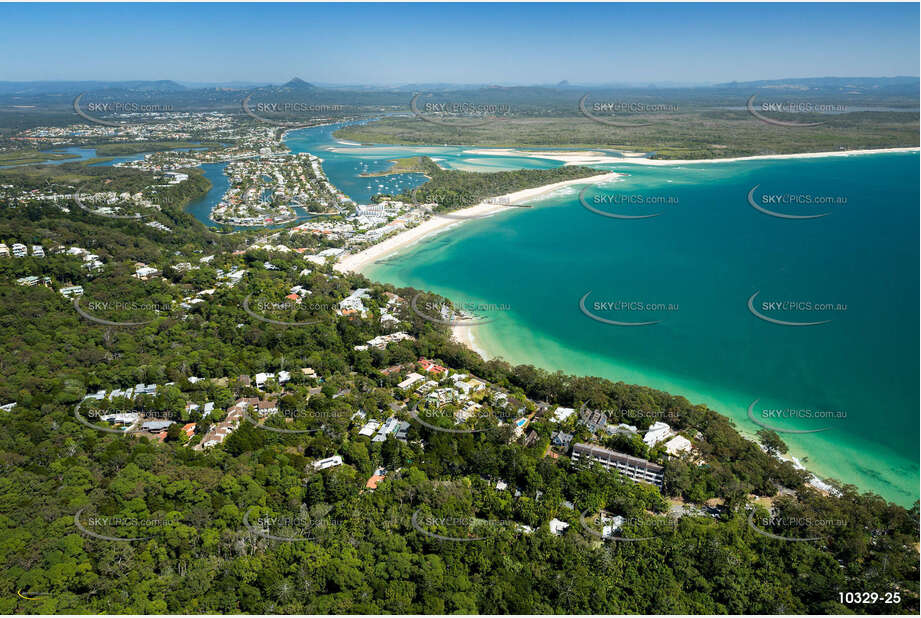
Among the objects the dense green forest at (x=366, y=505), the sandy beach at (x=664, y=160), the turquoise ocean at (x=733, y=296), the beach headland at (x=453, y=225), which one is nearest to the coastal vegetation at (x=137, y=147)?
the beach headland at (x=453, y=225)

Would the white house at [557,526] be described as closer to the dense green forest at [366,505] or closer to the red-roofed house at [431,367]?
the dense green forest at [366,505]

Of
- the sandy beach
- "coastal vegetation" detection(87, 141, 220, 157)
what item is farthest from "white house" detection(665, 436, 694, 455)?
"coastal vegetation" detection(87, 141, 220, 157)

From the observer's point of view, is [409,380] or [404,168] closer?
[409,380]

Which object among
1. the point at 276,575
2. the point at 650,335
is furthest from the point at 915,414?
the point at 276,575

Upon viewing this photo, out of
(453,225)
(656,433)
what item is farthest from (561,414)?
(453,225)

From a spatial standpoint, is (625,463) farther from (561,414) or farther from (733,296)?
(733,296)

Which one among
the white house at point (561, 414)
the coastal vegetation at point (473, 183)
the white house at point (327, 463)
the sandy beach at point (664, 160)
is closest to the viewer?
the white house at point (327, 463)

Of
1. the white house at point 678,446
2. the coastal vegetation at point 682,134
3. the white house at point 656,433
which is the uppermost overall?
the coastal vegetation at point 682,134

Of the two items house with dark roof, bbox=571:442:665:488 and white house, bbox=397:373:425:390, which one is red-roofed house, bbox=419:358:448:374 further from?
house with dark roof, bbox=571:442:665:488
